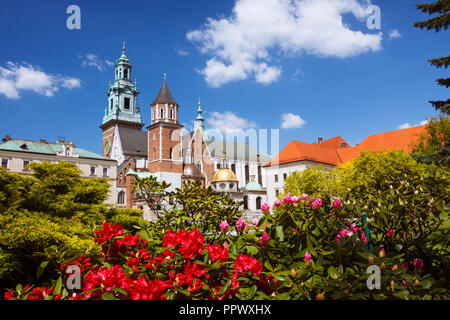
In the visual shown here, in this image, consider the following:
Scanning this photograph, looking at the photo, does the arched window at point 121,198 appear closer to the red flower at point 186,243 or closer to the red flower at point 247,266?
the red flower at point 186,243

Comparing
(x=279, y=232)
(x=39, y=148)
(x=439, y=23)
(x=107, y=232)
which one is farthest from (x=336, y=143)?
(x=107, y=232)

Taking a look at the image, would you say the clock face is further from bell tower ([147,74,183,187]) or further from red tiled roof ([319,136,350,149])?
red tiled roof ([319,136,350,149])

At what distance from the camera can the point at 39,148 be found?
40875mm

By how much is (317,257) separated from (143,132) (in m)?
68.5

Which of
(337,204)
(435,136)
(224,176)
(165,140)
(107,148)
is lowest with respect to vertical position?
(337,204)

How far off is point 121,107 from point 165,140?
28324 millimetres

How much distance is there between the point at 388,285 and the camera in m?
2.28

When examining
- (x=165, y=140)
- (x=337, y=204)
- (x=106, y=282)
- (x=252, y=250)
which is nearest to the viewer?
(x=106, y=282)

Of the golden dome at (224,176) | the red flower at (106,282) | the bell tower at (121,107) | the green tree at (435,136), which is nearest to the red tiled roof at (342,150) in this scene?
the golden dome at (224,176)

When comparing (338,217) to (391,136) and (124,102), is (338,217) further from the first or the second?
(124,102)

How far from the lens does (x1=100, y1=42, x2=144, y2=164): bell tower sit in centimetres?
6712

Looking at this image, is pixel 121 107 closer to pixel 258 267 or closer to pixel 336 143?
pixel 336 143

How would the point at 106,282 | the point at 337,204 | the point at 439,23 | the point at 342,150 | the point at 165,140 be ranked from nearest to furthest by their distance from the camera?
the point at 106,282, the point at 337,204, the point at 439,23, the point at 165,140, the point at 342,150

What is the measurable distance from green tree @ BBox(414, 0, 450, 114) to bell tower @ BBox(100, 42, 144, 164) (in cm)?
5974
